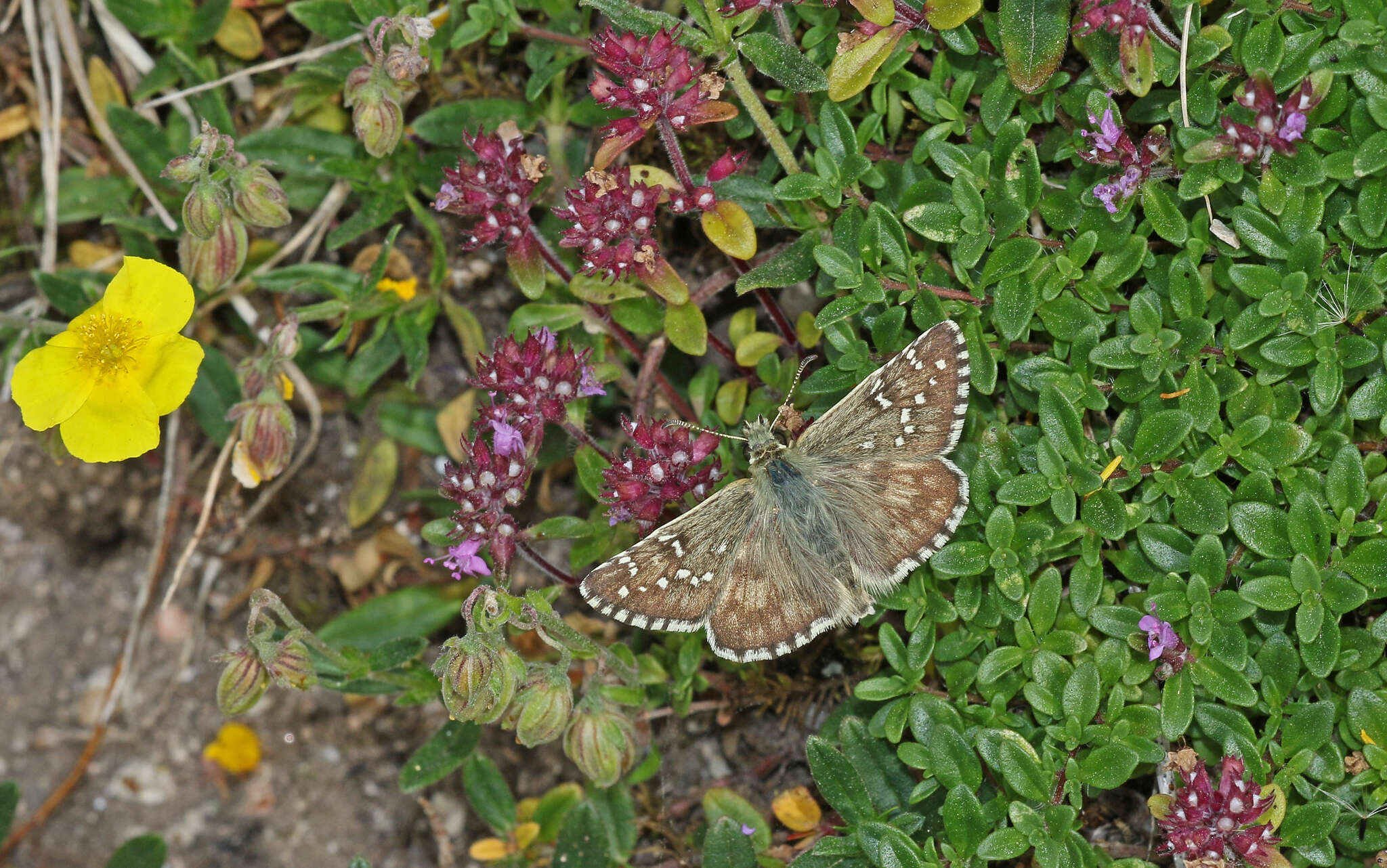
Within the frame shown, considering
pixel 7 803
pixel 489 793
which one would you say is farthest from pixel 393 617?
pixel 7 803

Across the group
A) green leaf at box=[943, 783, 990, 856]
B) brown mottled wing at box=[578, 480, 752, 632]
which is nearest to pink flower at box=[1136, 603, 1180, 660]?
green leaf at box=[943, 783, 990, 856]

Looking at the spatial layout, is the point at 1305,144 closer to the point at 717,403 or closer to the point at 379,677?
the point at 717,403

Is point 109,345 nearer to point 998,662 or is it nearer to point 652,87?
point 652,87

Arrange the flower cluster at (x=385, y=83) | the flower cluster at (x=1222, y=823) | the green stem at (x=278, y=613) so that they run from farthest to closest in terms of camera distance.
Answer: the flower cluster at (x=385, y=83) < the green stem at (x=278, y=613) < the flower cluster at (x=1222, y=823)

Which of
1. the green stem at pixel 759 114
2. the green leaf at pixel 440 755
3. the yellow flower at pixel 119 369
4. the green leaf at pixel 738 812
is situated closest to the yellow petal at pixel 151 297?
the yellow flower at pixel 119 369

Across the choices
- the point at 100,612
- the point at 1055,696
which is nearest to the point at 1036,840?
the point at 1055,696

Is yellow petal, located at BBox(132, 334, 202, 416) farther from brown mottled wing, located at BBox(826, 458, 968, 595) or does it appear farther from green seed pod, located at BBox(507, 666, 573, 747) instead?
brown mottled wing, located at BBox(826, 458, 968, 595)

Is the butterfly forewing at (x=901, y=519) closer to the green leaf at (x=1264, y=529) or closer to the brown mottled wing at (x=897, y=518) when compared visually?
the brown mottled wing at (x=897, y=518)
